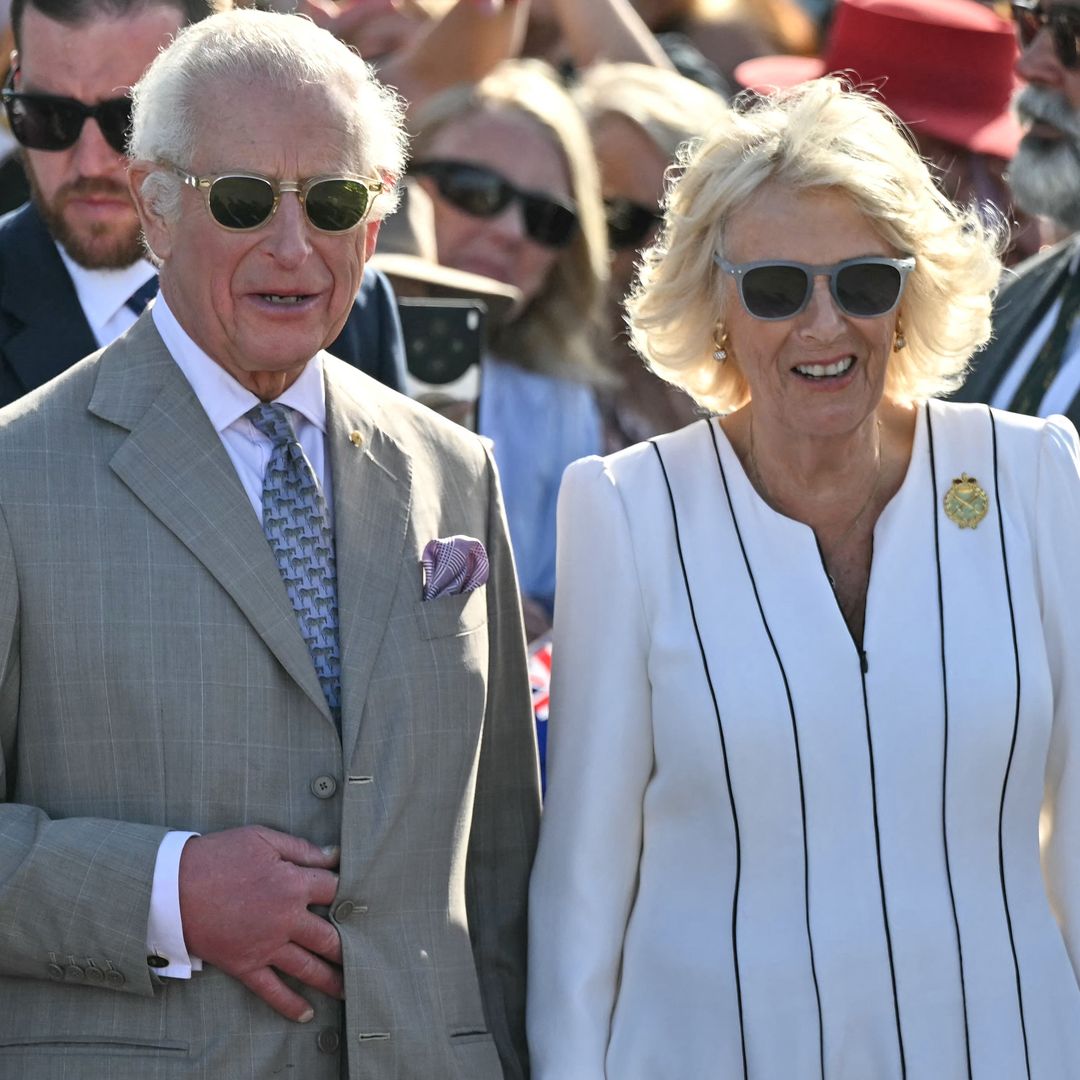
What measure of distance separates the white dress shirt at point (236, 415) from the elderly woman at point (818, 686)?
484 mm

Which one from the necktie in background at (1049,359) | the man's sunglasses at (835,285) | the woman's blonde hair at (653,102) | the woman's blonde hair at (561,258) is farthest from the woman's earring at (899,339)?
the woman's blonde hair at (653,102)

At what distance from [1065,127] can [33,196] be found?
9.58 ft

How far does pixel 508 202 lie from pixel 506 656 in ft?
9.04

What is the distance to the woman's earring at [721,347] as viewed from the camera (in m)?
3.53

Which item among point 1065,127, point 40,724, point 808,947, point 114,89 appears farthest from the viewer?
point 1065,127

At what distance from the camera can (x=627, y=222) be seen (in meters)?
6.24

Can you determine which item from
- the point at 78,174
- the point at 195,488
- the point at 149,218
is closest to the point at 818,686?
the point at 195,488

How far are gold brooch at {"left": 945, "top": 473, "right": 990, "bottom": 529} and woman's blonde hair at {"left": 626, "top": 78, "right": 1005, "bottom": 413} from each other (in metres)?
0.20

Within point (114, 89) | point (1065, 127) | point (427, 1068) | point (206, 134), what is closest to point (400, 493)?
point (206, 134)

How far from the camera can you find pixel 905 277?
3.37m

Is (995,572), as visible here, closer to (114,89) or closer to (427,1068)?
(427,1068)

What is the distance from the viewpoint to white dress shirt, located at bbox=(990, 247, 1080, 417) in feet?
16.4

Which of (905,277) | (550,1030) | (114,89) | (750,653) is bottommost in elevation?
(550,1030)

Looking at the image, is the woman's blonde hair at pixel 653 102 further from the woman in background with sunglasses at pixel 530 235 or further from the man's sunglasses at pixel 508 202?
the man's sunglasses at pixel 508 202
